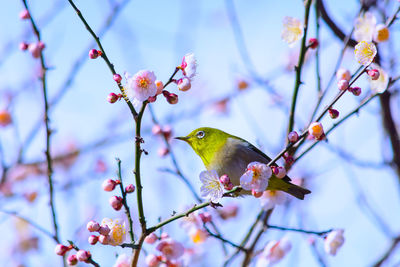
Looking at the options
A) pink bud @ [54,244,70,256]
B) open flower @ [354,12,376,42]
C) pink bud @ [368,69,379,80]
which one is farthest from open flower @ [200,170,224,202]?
open flower @ [354,12,376,42]

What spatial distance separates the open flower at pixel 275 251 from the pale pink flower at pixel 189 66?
5.97ft

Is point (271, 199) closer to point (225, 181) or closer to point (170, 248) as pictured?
point (170, 248)

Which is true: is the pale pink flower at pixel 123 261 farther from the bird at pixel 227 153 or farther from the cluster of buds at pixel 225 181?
the bird at pixel 227 153

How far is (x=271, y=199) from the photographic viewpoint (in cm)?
315

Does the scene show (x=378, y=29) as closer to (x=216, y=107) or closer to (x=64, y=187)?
(x=64, y=187)

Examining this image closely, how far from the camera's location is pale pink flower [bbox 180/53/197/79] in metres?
2.14

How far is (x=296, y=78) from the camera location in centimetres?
276

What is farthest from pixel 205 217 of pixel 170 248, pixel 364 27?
pixel 364 27

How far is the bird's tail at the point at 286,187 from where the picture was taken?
117 inches

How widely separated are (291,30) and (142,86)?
5.41 ft

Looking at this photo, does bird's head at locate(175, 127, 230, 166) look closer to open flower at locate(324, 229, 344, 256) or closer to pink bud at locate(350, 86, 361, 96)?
open flower at locate(324, 229, 344, 256)

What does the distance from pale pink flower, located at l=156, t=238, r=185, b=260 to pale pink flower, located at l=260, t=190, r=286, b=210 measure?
76 cm

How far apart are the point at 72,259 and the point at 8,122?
323 cm

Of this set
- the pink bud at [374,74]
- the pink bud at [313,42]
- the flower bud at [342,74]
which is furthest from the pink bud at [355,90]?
the pink bud at [313,42]
